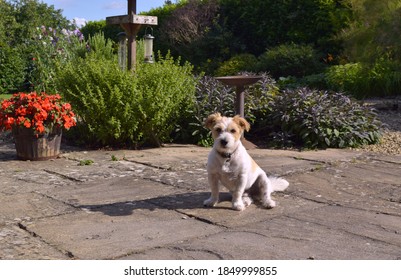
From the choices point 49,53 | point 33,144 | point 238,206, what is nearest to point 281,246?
point 238,206

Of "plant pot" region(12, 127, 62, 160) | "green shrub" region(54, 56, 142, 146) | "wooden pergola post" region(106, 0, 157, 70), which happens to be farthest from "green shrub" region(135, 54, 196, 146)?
"plant pot" region(12, 127, 62, 160)

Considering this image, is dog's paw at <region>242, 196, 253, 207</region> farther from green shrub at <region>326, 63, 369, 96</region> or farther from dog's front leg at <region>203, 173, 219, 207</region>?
green shrub at <region>326, 63, 369, 96</region>

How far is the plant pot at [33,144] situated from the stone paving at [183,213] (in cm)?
15

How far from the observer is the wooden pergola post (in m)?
8.50

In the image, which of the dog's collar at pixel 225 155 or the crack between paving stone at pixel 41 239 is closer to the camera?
the crack between paving stone at pixel 41 239

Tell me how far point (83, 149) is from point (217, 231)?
4.33 m

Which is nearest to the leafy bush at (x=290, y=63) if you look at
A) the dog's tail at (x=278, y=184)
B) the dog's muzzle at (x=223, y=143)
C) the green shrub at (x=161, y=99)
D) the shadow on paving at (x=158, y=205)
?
the green shrub at (x=161, y=99)

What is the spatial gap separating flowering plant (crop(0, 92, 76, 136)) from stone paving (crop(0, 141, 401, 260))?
0.47m

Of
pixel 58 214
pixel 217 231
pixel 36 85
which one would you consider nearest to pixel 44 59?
pixel 36 85

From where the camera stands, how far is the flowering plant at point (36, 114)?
6.82 meters

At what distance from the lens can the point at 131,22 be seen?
8.51m

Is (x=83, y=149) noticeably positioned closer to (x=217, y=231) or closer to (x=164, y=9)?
(x=217, y=231)

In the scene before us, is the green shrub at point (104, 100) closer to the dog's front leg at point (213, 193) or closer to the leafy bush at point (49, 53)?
the dog's front leg at point (213, 193)

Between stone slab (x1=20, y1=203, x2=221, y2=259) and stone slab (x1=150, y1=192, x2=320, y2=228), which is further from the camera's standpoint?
stone slab (x1=150, y1=192, x2=320, y2=228)
